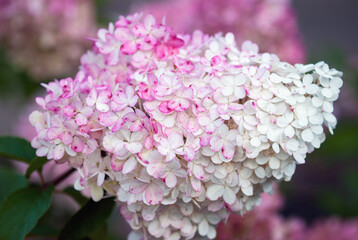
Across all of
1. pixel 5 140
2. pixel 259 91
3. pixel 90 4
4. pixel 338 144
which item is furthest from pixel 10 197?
pixel 338 144

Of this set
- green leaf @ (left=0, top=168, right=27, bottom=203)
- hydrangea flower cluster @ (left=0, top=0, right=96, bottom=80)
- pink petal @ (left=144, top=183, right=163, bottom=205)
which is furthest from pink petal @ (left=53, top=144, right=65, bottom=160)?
hydrangea flower cluster @ (left=0, top=0, right=96, bottom=80)

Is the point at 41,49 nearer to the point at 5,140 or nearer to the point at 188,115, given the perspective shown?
the point at 5,140

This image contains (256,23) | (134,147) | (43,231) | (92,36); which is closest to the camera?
(134,147)

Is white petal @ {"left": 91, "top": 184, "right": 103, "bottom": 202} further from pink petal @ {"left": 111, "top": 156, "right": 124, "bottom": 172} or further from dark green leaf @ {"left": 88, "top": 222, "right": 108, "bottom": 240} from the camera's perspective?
dark green leaf @ {"left": 88, "top": 222, "right": 108, "bottom": 240}

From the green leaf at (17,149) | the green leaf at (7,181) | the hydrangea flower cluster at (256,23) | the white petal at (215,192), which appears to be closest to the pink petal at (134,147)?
the white petal at (215,192)

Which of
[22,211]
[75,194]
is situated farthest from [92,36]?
[22,211]

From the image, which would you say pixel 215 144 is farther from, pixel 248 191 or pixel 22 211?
pixel 22 211
